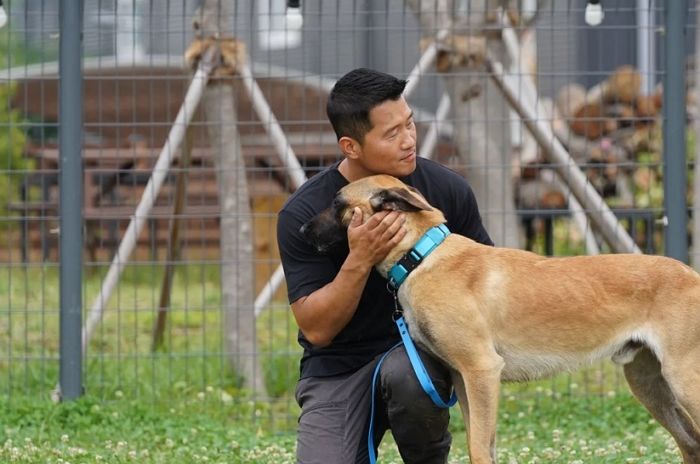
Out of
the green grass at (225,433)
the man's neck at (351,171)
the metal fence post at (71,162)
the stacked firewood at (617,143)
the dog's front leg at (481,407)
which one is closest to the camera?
the dog's front leg at (481,407)

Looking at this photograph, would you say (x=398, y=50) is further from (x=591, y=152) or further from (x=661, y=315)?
(x=661, y=315)

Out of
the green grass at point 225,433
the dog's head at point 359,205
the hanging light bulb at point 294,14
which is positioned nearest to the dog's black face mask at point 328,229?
the dog's head at point 359,205

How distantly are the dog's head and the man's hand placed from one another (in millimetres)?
30

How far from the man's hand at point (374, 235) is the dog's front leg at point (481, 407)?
0.51 meters

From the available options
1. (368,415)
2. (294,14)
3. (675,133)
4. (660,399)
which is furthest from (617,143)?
(368,415)

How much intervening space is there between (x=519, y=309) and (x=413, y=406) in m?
0.51

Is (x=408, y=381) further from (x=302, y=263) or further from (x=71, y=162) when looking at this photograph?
(x=71, y=162)

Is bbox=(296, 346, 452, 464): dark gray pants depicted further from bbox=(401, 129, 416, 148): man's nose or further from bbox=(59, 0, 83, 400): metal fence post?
bbox=(59, 0, 83, 400): metal fence post

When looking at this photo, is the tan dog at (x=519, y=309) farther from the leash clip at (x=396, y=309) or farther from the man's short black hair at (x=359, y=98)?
the man's short black hair at (x=359, y=98)

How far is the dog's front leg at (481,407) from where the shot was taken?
428 centimetres

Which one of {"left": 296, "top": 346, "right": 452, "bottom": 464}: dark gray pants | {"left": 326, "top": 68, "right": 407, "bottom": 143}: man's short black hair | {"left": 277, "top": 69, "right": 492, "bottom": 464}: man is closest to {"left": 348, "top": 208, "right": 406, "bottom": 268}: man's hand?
{"left": 277, "top": 69, "right": 492, "bottom": 464}: man

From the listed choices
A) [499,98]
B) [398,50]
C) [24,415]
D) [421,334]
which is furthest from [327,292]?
[398,50]

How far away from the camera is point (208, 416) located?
22.6 feet

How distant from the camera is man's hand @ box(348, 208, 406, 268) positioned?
4.34 meters
